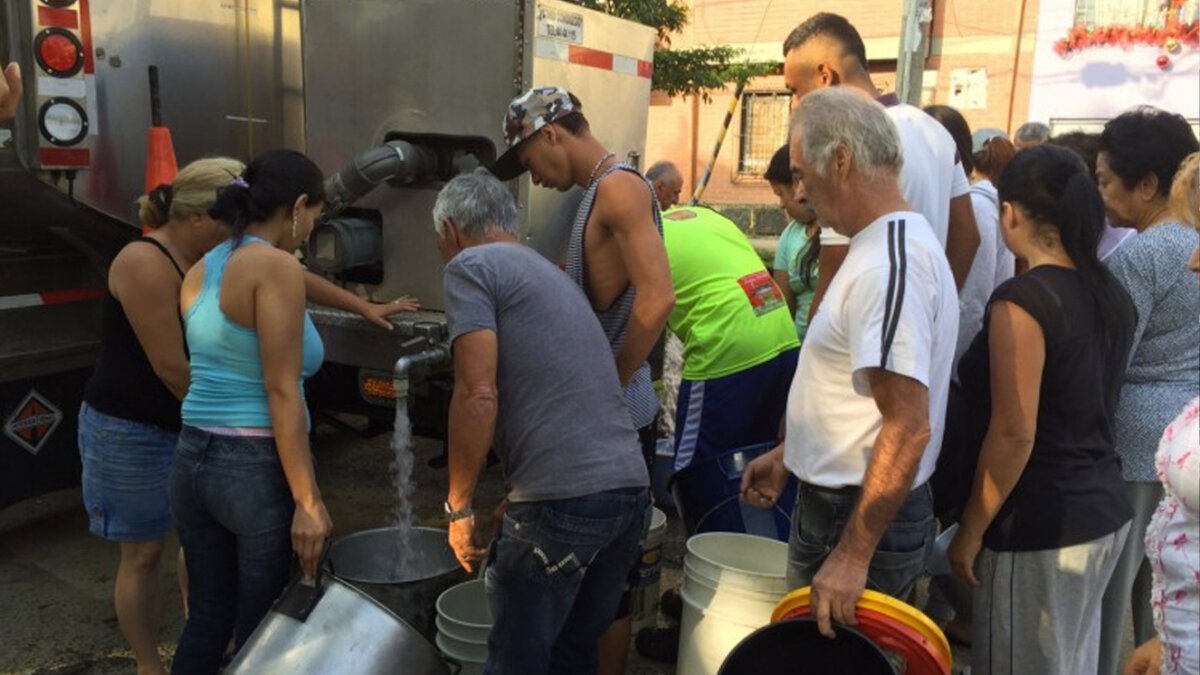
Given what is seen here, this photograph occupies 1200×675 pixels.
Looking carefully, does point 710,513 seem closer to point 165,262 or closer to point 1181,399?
point 1181,399

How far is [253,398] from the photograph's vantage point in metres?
2.36

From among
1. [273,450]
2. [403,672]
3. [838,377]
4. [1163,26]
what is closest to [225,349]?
[273,450]

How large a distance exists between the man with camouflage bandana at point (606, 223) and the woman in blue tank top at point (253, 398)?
63cm

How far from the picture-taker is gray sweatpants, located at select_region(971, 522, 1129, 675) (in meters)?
2.13

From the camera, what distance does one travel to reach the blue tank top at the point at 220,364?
231 cm

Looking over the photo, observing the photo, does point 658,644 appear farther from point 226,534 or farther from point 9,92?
point 9,92

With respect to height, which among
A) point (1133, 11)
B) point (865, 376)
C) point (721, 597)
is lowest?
point (721, 597)

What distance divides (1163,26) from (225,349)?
1561 cm

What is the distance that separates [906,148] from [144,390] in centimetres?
221

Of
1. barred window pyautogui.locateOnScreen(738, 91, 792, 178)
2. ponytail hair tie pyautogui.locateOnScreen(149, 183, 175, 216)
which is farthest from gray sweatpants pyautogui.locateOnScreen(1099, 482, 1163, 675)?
barred window pyautogui.locateOnScreen(738, 91, 792, 178)

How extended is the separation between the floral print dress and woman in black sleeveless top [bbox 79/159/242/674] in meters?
2.31

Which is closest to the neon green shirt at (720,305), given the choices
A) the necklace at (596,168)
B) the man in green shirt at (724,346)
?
the man in green shirt at (724,346)

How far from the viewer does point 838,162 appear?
1.92 m

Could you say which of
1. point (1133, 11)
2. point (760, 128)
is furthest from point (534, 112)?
point (760, 128)
